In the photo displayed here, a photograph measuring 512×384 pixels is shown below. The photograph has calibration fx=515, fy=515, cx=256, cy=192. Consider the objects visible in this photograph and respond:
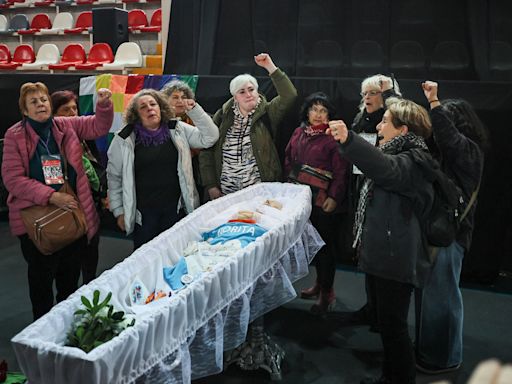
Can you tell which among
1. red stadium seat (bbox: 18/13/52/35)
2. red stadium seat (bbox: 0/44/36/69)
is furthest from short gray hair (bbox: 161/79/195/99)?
red stadium seat (bbox: 18/13/52/35)

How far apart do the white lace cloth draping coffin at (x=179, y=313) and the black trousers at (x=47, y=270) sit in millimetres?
799

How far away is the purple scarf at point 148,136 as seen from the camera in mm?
3129

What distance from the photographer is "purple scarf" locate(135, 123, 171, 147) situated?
3129mm

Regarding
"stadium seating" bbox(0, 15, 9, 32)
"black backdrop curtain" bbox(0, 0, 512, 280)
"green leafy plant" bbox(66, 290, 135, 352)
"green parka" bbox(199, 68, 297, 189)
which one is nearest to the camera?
"green leafy plant" bbox(66, 290, 135, 352)

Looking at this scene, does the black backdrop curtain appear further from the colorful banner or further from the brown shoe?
the brown shoe

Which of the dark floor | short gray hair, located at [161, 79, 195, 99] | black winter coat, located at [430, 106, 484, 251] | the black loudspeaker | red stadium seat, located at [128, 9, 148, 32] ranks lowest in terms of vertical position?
the dark floor

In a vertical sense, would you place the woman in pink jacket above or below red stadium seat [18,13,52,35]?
below

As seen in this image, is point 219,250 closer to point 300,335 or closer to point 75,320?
point 75,320

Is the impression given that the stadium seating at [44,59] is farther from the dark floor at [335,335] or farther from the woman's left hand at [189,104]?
the woman's left hand at [189,104]

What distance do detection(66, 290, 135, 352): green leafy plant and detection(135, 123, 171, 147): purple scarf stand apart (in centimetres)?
137

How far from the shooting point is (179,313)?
1.96m

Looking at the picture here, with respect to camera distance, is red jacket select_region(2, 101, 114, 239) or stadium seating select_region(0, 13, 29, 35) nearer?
red jacket select_region(2, 101, 114, 239)

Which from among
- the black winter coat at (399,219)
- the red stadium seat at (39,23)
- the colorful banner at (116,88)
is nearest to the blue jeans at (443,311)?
the black winter coat at (399,219)

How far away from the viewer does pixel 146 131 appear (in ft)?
10.3
